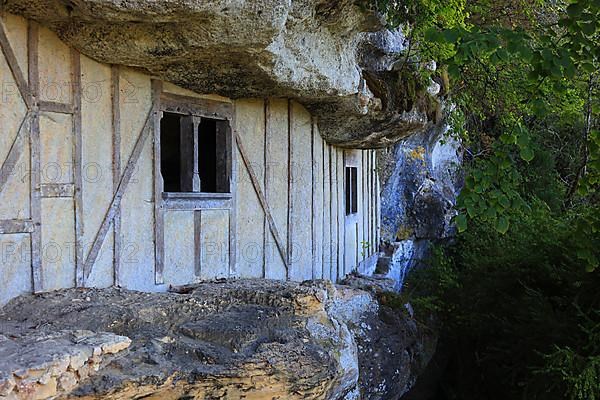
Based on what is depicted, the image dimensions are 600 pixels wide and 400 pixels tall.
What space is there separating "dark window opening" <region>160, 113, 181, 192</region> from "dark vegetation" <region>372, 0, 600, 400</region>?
10.9 ft

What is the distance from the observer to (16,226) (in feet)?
13.7

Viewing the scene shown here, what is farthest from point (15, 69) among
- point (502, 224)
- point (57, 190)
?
point (502, 224)

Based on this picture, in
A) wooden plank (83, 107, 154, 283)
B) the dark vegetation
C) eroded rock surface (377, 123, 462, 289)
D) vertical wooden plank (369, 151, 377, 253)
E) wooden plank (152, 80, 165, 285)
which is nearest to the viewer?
the dark vegetation

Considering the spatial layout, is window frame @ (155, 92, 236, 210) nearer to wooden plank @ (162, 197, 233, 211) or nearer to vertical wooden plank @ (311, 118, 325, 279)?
wooden plank @ (162, 197, 233, 211)

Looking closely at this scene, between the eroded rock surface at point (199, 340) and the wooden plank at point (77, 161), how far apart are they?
0.72ft

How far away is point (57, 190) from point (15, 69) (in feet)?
3.03

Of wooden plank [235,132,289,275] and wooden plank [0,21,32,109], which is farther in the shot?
wooden plank [235,132,289,275]

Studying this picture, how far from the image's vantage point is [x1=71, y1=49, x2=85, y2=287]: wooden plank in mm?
4586

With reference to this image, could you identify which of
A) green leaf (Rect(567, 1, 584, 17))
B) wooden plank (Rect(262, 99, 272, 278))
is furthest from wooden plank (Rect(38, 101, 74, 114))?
green leaf (Rect(567, 1, 584, 17))

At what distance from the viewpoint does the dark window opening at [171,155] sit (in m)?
7.99

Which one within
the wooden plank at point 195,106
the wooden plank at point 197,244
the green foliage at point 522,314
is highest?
the wooden plank at point 195,106

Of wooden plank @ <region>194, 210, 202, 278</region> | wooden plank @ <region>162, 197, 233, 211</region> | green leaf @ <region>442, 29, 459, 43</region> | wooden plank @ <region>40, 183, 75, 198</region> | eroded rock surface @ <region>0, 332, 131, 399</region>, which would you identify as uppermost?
green leaf @ <region>442, 29, 459, 43</region>

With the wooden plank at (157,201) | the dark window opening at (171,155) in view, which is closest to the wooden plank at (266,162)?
the wooden plank at (157,201)

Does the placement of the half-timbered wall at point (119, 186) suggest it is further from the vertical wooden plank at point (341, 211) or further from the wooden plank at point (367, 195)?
the wooden plank at point (367, 195)
